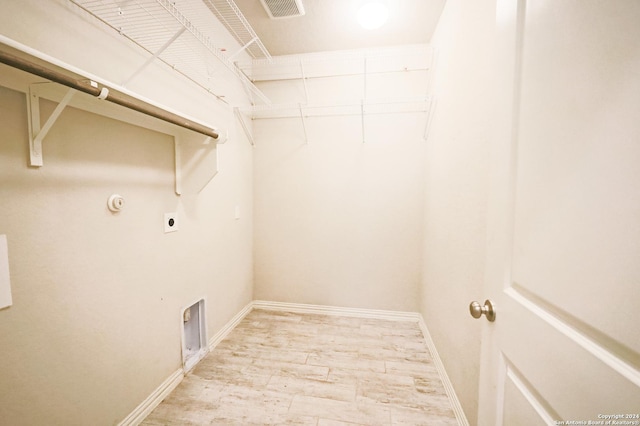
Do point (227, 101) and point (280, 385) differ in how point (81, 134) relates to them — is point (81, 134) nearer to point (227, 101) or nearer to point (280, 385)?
point (227, 101)

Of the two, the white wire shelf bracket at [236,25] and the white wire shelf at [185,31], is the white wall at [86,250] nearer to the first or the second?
the white wire shelf at [185,31]

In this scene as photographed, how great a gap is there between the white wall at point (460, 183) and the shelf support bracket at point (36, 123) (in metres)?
1.69

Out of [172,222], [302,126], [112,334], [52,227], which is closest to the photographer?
[52,227]

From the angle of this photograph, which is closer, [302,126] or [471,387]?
[471,387]

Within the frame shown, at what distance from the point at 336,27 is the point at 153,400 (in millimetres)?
2867

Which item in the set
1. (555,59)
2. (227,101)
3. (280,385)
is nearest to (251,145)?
(227,101)

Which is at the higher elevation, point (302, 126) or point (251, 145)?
point (302, 126)


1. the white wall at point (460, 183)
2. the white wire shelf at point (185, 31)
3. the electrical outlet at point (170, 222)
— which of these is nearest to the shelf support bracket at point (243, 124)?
the white wire shelf at point (185, 31)

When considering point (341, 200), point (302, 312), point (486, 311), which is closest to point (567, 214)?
point (486, 311)

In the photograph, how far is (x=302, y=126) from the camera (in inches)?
96.9

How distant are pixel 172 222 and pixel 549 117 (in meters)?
1.77

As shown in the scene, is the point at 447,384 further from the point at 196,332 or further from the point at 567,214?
the point at 196,332

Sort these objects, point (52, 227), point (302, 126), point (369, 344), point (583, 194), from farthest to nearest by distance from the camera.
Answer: point (302, 126) < point (369, 344) < point (52, 227) < point (583, 194)

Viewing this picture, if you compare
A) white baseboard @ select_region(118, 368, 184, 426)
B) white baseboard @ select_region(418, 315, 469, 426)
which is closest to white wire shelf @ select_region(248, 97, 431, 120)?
white baseboard @ select_region(418, 315, 469, 426)
